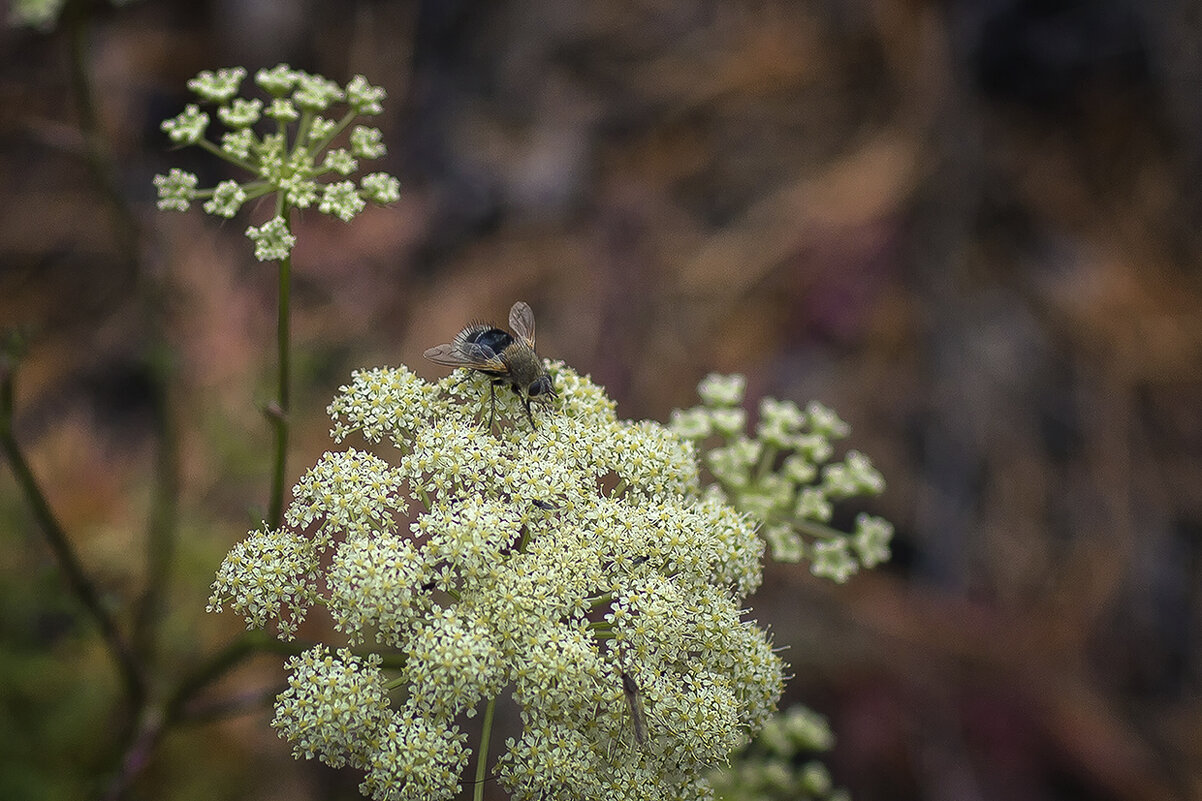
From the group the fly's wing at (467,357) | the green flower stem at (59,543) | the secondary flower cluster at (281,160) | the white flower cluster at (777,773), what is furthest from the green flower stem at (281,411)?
the white flower cluster at (777,773)

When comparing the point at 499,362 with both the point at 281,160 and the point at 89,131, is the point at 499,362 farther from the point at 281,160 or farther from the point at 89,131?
the point at 89,131

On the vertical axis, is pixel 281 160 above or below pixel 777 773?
above

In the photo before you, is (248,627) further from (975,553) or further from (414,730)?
(975,553)

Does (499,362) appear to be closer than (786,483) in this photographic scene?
Yes

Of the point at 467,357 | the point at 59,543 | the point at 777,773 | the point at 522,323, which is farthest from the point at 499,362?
the point at 777,773

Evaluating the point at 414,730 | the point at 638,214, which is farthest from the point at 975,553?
the point at 414,730

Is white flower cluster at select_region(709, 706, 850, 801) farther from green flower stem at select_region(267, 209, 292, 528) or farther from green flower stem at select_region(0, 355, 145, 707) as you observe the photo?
green flower stem at select_region(0, 355, 145, 707)

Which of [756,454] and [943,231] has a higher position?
[943,231]
